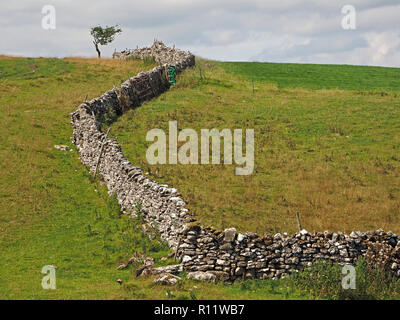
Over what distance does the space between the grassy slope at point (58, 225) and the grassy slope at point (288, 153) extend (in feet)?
12.2

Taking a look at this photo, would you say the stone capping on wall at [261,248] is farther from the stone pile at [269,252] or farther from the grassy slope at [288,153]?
the grassy slope at [288,153]

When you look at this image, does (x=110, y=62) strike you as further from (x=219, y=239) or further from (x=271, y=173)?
(x=219, y=239)

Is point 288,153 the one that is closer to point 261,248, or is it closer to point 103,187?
point 103,187

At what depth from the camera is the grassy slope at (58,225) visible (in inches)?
655

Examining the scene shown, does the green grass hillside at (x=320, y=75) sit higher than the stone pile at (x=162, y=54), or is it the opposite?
the stone pile at (x=162, y=54)

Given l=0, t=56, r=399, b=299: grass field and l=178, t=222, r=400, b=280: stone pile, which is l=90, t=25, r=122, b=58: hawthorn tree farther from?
l=178, t=222, r=400, b=280: stone pile

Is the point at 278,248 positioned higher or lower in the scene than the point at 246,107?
lower

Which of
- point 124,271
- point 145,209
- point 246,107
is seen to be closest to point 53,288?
Answer: point 124,271

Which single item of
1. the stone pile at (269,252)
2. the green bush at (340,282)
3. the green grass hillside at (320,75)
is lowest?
the green bush at (340,282)

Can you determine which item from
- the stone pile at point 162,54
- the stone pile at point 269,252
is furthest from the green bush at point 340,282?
the stone pile at point 162,54

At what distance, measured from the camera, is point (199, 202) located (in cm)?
2530

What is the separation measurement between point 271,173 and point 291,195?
3.42 m

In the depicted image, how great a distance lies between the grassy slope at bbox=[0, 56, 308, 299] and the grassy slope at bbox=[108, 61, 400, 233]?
372 centimetres

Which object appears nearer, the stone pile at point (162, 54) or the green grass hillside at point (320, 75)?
the green grass hillside at point (320, 75)
